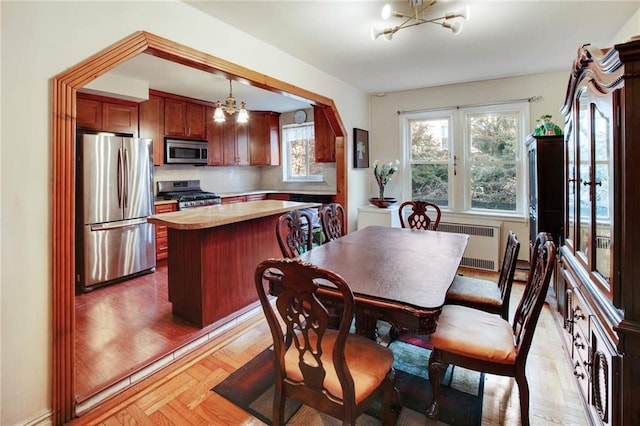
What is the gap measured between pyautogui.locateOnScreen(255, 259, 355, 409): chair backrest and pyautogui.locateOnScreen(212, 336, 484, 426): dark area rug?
51 cm

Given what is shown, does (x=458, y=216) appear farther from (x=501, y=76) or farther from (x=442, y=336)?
(x=442, y=336)

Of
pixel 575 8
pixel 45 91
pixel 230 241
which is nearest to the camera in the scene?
pixel 45 91

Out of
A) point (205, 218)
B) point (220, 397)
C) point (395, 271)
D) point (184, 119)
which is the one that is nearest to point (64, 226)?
point (205, 218)

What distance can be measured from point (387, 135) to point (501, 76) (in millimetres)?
1655

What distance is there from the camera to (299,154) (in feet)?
20.5

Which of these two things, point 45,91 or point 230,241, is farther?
point 230,241

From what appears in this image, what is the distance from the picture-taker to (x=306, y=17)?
2.57 m

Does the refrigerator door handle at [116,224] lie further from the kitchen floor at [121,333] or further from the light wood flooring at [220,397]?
the light wood flooring at [220,397]

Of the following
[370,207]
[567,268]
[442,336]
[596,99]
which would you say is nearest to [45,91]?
[442,336]

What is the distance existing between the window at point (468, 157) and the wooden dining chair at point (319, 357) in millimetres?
3694

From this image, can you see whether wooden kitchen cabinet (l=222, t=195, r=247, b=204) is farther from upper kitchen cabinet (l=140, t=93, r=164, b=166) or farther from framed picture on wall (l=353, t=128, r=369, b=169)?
framed picture on wall (l=353, t=128, r=369, b=169)

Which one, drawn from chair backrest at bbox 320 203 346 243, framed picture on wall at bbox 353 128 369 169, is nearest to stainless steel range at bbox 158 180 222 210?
framed picture on wall at bbox 353 128 369 169

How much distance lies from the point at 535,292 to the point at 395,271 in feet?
2.19

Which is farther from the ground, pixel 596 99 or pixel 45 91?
pixel 45 91
